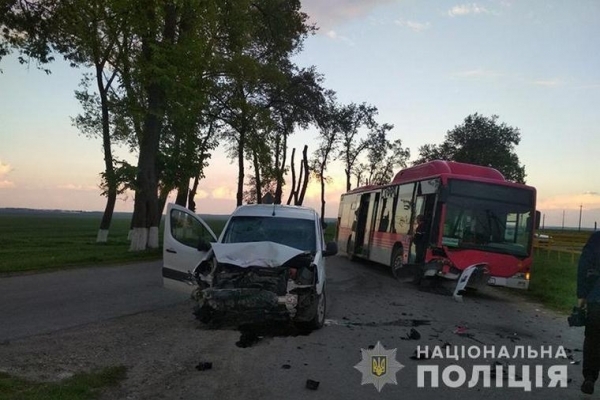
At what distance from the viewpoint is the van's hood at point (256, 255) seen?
29.2ft

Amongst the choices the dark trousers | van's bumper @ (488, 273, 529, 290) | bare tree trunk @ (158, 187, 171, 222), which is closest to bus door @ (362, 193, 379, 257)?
van's bumper @ (488, 273, 529, 290)

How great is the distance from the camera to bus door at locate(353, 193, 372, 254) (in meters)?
25.1

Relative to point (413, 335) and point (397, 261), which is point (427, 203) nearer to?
point (397, 261)

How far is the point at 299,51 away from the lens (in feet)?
130

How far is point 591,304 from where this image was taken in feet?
20.9

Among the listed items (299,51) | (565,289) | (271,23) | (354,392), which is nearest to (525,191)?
(565,289)

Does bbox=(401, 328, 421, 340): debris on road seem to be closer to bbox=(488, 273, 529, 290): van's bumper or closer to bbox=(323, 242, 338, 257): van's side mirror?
bbox=(323, 242, 338, 257): van's side mirror

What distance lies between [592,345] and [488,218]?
9.43m

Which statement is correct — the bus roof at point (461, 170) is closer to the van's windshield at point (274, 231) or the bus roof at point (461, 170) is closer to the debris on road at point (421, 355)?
the van's windshield at point (274, 231)

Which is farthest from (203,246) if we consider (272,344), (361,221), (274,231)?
(361,221)

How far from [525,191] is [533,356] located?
8.48m

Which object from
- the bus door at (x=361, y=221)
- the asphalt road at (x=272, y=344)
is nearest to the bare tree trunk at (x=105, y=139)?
the bus door at (x=361, y=221)

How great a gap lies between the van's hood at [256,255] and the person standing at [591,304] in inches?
160

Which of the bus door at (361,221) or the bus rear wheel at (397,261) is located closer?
the bus rear wheel at (397,261)
